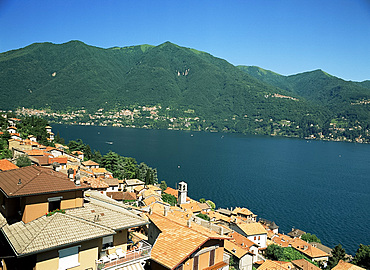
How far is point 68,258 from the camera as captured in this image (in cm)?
826

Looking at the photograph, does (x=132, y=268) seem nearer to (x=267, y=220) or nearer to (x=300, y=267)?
(x=300, y=267)

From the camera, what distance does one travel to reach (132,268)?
375 inches

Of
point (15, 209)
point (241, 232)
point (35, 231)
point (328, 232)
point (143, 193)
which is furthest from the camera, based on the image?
point (328, 232)

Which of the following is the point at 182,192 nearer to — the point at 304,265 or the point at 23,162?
the point at 304,265

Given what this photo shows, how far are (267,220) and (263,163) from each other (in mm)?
66307

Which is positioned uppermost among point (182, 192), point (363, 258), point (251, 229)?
point (182, 192)

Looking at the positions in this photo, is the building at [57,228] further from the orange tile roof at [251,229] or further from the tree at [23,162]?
the orange tile roof at [251,229]

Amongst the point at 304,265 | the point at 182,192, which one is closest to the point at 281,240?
the point at 304,265

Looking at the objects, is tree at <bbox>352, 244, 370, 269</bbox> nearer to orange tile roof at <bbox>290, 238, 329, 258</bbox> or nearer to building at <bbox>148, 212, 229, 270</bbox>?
orange tile roof at <bbox>290, 238, 329, 258</bbox>

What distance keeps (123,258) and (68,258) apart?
2.00 meters

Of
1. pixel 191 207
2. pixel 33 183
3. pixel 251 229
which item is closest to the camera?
pixel 33 183

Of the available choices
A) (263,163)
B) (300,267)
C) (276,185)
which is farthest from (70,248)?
(263,163)

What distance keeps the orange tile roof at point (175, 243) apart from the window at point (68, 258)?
9.65 ft

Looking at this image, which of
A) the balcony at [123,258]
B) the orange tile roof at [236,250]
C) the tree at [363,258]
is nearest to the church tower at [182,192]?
the orange tile roof at [236,250]
